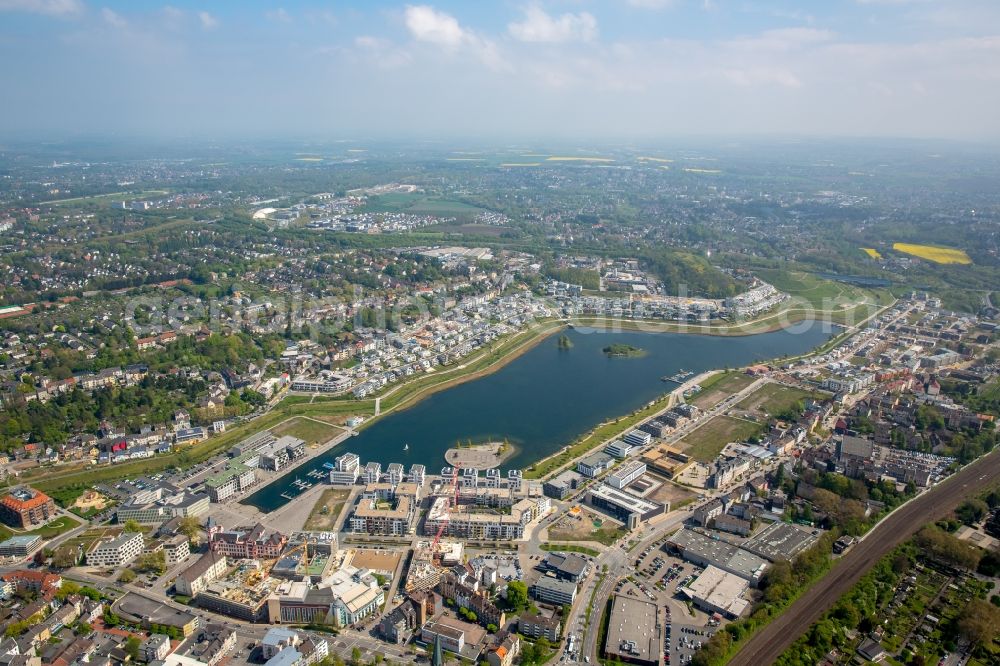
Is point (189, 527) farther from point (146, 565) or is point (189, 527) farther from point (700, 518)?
point (700, 518)

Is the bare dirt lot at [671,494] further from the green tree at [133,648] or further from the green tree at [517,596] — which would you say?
the green tree at [133,648]

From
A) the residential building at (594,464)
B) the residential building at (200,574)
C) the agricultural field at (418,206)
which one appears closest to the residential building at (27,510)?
the residential building at (200,574)

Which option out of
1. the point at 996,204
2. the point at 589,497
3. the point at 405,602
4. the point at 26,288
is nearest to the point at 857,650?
the point at 589,497

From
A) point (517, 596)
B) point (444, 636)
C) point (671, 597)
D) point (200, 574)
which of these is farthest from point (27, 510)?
point (671, 597)

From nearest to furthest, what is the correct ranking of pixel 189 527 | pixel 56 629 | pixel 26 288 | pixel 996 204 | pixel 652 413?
pixel 56 629 < pixel 189 527 < pixel 652 413 < pixel 26 288 < pixel 996 204

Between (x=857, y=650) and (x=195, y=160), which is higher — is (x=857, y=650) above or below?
below

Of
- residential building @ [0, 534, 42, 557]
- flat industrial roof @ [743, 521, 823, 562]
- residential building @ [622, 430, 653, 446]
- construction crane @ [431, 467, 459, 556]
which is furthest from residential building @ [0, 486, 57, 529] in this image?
flat industrial roof @ [743, 521, 823, 562]

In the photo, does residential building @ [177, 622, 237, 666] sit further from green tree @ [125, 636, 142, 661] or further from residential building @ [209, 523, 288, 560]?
residential building @ [209, 523, 288, 560]
